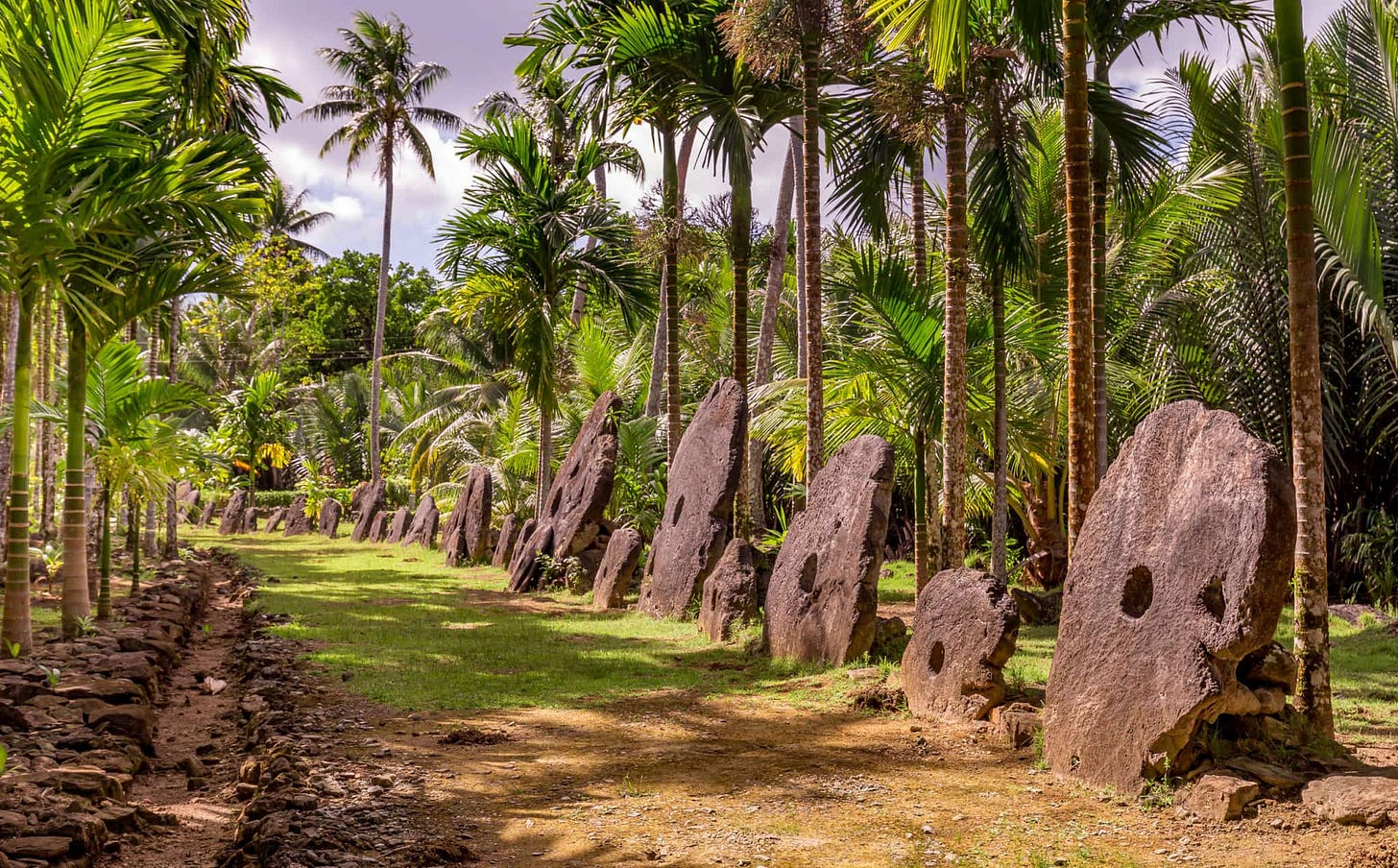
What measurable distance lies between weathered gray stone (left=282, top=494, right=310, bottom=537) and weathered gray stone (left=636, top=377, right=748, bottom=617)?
18941 mm

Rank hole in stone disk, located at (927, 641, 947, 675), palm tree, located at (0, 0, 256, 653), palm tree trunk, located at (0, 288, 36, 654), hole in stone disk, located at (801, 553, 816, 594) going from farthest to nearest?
1. hole in stone disk, located at (801, 553, 816, 594)
2. palm tree trunk, located at (0, 288, 36, 654)
3. palm tree, located at (0, 0, 256, 653)
4. hole in stone disk, located at (927, 641, 947, 675)

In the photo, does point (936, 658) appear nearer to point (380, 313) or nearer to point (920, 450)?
point (920, 450)

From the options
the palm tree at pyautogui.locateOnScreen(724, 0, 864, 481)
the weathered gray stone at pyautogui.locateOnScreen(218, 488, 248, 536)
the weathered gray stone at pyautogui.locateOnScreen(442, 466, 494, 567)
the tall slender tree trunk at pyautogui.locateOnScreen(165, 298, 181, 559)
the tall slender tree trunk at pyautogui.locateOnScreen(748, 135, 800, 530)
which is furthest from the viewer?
the weathered gray stone at pyautogui.locateOnScreen(218, 488, 248, 536)

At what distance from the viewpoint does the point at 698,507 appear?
1123 cm

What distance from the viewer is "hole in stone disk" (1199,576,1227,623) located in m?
4.93

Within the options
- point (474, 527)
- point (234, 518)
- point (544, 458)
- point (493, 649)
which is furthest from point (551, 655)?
point (234, 518)

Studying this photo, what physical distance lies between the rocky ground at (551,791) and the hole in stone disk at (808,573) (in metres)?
1.15

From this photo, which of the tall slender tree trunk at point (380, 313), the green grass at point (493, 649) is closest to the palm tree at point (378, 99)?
the tall slender tree trunk at point (380, 313)

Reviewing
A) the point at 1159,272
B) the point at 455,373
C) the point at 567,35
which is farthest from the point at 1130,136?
the point at 455,373

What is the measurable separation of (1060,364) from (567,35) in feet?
23.2

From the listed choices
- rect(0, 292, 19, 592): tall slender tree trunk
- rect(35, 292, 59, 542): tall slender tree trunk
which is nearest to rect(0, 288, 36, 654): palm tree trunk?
rect(0, 292, 19, 592): tall slender tree trunk

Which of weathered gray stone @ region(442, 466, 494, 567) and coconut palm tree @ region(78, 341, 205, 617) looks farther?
weathered gray stone @ region(442, 466, 494, 567)

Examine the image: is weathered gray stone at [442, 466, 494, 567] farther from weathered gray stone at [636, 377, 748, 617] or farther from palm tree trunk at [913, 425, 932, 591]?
palm tree trunk at [913, 425, 932, 591]

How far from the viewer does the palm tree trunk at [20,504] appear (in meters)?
7.68
